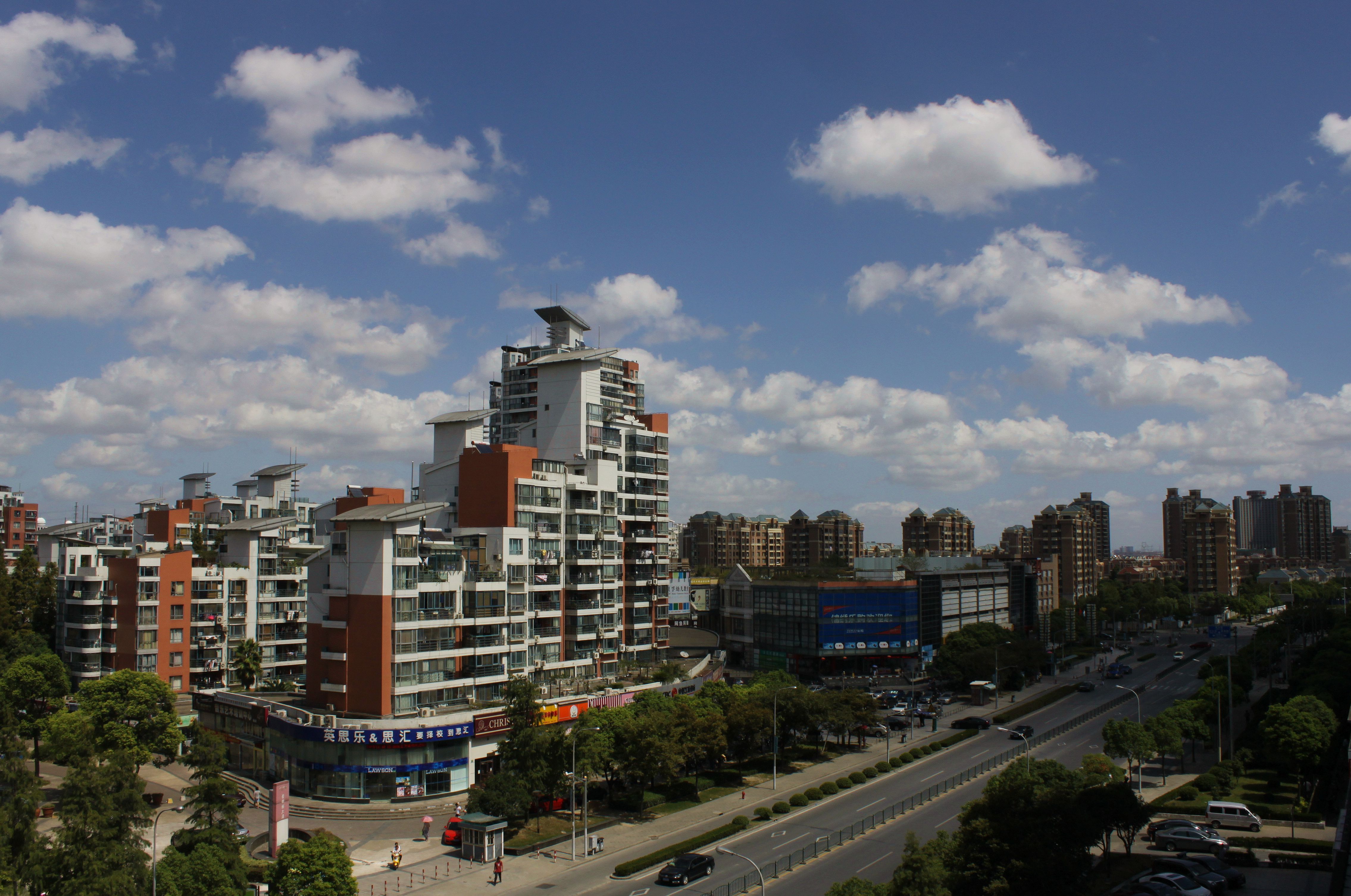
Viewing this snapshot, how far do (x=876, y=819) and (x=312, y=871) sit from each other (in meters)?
33.9

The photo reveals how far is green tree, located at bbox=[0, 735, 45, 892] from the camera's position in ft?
123

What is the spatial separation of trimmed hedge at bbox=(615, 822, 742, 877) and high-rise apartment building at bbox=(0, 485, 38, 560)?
542ft

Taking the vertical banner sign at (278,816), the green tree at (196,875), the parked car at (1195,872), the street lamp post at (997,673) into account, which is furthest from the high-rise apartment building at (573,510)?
the parked car at (1195,872)

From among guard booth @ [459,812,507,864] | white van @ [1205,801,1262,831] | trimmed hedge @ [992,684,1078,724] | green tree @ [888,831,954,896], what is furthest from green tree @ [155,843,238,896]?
trimmed hedge @ [992,684,1078,724]

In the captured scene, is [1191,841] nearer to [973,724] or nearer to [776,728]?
[776,728]

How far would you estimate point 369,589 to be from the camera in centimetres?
6400

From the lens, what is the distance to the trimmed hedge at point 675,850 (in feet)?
159

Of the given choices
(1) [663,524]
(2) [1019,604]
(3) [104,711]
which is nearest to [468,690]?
(3) [104,711]

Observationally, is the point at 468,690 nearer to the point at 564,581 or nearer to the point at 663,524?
the point at 564,581

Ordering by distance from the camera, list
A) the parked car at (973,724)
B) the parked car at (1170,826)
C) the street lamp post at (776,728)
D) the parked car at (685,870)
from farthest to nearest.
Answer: the parked car at (973,724)
the street lamp post at (776,728)
the parked car at (1170,826)
the parked car at (685,870)

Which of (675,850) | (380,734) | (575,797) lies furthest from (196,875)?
(575,797)

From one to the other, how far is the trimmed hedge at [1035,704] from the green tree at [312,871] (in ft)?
225

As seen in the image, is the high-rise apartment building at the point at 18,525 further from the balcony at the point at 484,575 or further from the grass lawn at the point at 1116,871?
the grass lawn at the point at 1116,871

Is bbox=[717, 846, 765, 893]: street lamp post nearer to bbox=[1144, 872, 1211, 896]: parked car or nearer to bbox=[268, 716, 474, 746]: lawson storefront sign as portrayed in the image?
bbox=[1144, 872, 1211, 896]: parked car
